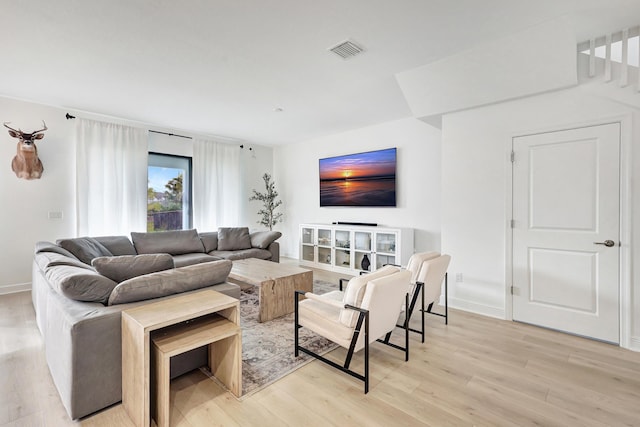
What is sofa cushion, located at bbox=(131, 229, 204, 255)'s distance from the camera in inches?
177

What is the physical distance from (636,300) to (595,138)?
1.49 meters

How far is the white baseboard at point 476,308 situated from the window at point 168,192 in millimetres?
4858

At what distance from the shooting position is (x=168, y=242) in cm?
475

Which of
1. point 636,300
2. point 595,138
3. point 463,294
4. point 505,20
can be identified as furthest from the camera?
point 463,294

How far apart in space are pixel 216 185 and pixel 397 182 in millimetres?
3625

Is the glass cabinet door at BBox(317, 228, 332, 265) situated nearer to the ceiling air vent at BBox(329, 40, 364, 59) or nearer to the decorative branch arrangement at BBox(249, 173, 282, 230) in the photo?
the decorative branch arrangement at BBox(249, 173, 282, 230)

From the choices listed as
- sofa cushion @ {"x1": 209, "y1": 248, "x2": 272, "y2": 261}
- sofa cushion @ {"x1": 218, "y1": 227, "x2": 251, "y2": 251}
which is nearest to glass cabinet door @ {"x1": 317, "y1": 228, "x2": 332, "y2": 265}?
sofa cushion @ {"x1": 209, "y1": 248, "x2": 272, "y2": 261}

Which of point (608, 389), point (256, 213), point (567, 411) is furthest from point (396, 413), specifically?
point (256, 213)

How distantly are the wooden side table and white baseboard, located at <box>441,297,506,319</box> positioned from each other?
2.73 metres

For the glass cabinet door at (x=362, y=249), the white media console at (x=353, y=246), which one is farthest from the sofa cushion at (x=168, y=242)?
the glass cabinet door at (x=362, y=249)

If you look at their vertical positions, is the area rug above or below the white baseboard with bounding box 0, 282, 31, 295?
below

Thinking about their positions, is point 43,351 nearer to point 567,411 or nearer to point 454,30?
point 567,411

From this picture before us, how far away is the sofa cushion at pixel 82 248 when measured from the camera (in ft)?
11.9

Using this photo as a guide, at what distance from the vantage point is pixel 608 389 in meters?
1.99
